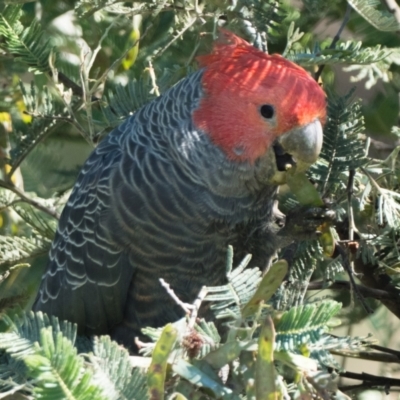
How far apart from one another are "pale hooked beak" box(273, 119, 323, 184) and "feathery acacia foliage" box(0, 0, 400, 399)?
58 millimetres

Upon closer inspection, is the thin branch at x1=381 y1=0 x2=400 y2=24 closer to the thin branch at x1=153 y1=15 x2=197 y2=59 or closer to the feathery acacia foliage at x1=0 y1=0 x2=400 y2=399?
Result: the feathery acacia foliage at x1=0 y1=0 x2=400 y2=399

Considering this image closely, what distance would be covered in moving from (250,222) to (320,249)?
0.18 meters

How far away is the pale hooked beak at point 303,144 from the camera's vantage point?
4.66ft

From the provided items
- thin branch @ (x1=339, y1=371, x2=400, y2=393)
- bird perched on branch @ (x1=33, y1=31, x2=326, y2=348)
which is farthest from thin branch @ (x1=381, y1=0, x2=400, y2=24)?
thin branch @ (x1=339, y1=371, x2=400, y2=393)

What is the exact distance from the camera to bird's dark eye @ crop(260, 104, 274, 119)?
1.49 metres

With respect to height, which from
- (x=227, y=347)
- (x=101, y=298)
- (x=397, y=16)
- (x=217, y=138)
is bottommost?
(x=101, y=298)

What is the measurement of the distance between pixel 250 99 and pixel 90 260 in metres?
0.57

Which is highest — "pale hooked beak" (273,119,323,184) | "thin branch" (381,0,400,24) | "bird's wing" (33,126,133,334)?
"thin branch" (381,0,400,24)

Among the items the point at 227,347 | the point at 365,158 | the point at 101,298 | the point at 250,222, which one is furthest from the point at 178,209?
the point at 227,347

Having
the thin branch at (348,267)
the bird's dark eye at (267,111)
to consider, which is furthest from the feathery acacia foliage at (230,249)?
the bird's dark eye at (267,111)

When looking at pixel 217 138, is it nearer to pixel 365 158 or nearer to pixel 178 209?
pixel 178 209

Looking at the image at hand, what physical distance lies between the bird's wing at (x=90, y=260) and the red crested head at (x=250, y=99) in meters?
0.29

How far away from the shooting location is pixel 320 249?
157 centimetres

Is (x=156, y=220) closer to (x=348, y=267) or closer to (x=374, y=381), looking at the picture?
(x=348, y=267)
